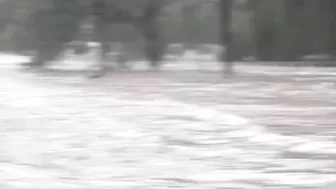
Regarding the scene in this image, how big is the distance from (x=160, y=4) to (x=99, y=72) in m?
0.64

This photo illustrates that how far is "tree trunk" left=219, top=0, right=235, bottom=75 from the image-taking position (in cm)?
425

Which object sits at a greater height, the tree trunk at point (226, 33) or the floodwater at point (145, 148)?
the tree trunk at point (226, 33)

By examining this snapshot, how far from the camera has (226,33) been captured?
427 cm

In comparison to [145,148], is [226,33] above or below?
above

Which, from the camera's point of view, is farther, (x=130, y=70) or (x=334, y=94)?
(x=130, y=70)

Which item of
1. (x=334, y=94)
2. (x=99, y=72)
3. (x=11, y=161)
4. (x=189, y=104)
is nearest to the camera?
(x=11, y=161)

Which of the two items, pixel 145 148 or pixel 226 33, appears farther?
pixel 226 33

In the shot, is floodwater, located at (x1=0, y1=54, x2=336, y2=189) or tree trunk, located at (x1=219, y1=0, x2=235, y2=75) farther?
tree trunk, located at (x1=219, y1=0, x2=235, y2=75)

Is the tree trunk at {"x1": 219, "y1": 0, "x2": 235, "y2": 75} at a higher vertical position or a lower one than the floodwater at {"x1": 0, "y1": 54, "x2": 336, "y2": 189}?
higher

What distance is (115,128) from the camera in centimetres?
226

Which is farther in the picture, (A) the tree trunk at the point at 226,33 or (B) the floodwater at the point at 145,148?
(A) the tree trunk at the point at 226,33

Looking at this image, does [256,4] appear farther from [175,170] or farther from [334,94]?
[175,170]

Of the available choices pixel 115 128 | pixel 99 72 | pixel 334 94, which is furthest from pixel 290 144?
pixel 99 72

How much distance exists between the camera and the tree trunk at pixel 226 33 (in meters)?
4.25
